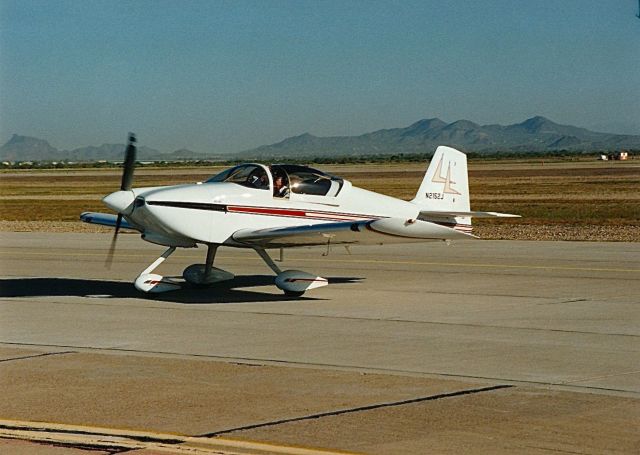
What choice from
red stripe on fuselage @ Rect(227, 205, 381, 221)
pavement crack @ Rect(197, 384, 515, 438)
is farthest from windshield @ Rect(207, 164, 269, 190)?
pavement crack @ Rect(197, 384, 515, 438)

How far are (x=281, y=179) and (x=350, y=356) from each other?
6.45 meters

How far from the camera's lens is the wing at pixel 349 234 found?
51.8 ft

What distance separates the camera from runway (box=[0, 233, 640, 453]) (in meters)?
8.29

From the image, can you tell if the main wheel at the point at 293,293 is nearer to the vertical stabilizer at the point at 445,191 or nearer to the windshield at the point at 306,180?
the windshield at the point at 306,180

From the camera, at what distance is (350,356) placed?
11.5 m

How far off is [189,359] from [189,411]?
8.80 ft

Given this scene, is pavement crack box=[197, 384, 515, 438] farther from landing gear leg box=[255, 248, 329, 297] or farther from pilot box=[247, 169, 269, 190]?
pilot box=[247, 169, 269, 190]

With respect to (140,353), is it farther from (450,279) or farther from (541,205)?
(541,205)

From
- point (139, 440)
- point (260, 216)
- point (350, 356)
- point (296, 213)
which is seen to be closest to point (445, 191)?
point (296, 213)

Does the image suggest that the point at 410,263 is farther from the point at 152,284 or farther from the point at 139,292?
the point at 152,284

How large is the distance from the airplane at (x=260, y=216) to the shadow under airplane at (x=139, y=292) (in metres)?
0.22

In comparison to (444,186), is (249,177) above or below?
above

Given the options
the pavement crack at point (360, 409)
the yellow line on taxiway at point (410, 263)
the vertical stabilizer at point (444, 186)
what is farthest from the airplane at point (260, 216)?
the pavement crack at point (360, 409)

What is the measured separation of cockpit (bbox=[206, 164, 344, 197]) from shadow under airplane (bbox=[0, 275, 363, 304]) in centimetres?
168
